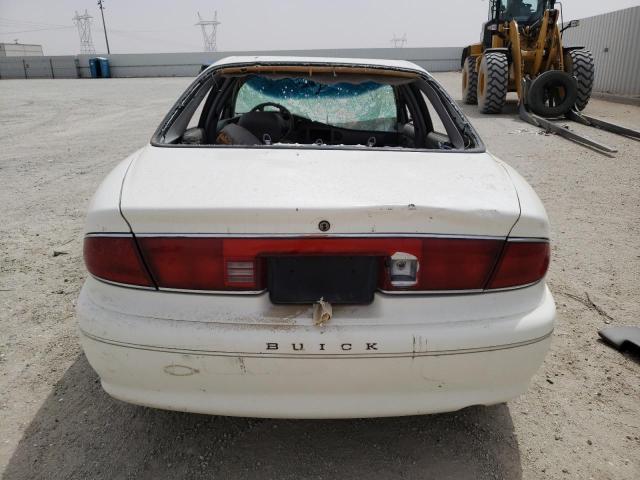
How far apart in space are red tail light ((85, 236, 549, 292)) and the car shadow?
76 cm

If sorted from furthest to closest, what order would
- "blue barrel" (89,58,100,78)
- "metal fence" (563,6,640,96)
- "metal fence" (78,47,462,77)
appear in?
"blue barrel" (89,58,100,78), "metal fence" (78,47,462,77), "metal fence" (563,6,640,96)

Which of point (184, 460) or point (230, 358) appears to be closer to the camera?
point (230, 358)

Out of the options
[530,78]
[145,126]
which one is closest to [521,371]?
[145,126]

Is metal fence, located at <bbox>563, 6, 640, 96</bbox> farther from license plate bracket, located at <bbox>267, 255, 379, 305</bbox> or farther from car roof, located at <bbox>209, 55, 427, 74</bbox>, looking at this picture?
license plate bracket, located at <bbox>267, 255, 379, 305</bbox>

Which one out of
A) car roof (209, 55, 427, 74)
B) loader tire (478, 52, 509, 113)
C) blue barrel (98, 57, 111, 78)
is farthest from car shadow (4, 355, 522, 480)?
blue barrel (98, 57, 111, 78)

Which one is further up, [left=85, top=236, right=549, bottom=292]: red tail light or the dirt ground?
[left=85, top=236, right=549, bottom=292]: red tail light

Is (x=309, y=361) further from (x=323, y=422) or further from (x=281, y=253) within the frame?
(x=323, y=422)

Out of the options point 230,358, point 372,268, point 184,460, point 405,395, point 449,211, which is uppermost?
Answer: point 449,211

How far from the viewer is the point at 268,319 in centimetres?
153

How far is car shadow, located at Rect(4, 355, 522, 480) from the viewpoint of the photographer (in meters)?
1.85

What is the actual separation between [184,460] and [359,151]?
54.8 inches

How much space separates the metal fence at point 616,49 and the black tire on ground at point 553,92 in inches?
291

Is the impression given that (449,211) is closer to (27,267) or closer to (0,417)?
(0,417)

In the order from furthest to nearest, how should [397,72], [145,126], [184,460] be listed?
[145,126] → [397,72] → [184,460]
